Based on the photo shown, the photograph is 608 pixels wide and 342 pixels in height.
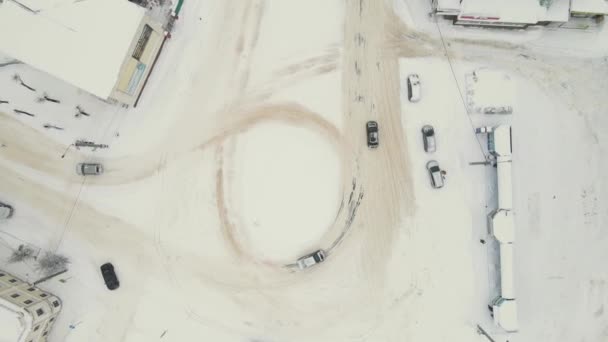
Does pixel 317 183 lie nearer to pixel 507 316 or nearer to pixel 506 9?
pixel 507 316

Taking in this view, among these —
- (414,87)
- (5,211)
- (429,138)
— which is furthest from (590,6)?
(5,211)

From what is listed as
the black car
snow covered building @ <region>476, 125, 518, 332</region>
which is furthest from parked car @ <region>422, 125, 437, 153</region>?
the black car

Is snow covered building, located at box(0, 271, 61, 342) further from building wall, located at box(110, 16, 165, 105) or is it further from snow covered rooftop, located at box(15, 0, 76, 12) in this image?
snow covered rooftop, located at box(15, 0, 76, 12)

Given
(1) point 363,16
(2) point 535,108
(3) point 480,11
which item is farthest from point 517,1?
(1) point 363,16

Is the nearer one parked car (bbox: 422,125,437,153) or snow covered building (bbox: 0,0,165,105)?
snow covered building (bbox: 0,0,165,105)

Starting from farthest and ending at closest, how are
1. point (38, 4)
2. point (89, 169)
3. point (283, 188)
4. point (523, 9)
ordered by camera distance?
point (283, 188)
point (89, 169)
point (523, 9)
point (38, 4)

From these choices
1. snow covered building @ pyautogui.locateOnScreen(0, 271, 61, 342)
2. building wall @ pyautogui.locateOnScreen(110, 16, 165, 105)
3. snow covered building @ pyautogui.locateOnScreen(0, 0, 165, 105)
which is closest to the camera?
snow covered building @ pyautogui.locateOnScreen(0, 0, 165, 105)
